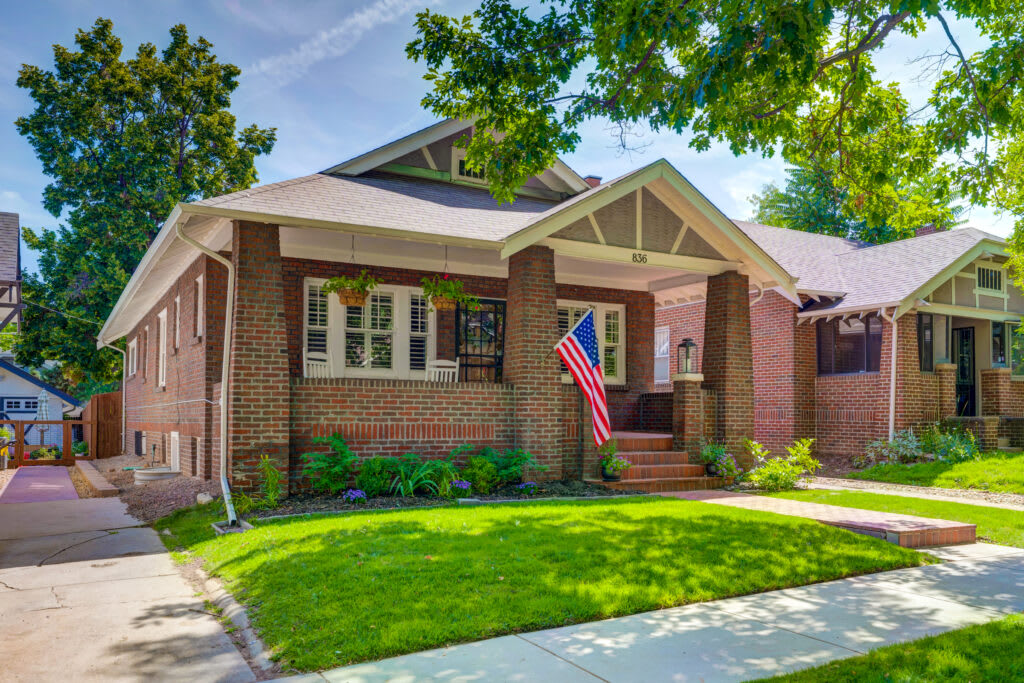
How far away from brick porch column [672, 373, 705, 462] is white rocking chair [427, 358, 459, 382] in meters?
4.12

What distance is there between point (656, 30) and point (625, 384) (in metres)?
9.72

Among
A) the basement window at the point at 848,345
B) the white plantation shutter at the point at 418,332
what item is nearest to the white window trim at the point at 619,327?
the white plantation shutter at the point at 418,332

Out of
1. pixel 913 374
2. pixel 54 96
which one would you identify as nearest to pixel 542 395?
pixel 913 374

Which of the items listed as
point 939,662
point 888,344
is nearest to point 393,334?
point 939,662

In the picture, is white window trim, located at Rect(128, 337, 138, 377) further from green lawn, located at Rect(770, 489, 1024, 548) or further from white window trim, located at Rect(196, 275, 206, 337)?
green lawn, located at Rect(770, 489, 1024, 548)

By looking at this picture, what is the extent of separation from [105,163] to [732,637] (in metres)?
30.0

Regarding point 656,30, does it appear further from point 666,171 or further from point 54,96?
point 54,96

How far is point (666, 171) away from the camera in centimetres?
1259

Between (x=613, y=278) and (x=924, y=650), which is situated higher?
(x=613, y=278)

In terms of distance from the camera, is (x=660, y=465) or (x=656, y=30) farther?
(x=660, y=465)

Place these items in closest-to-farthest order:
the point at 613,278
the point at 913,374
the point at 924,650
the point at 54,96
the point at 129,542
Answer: the point at 924,650 → the point at 129,542 → the point at 613,278 → the point at 913,374 → the point at 54,96

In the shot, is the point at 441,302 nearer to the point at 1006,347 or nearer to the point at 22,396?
the point at 1006,347

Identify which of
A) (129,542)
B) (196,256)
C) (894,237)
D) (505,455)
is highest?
(894,237)

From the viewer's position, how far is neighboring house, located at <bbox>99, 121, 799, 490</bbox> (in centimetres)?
1029
